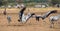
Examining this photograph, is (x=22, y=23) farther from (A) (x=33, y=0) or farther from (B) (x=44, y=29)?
(A) (x=33, y=0)

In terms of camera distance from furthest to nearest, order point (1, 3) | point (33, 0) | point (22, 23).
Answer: point (33, 0), point (1, 3), point (22, 23)

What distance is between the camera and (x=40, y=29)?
15016 millimetres

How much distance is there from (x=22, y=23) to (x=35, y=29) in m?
2.77

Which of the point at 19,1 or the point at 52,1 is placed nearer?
the point at 52,1

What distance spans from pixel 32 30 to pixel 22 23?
121 inches

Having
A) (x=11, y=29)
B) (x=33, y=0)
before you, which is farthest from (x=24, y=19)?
(x=33, y=0)

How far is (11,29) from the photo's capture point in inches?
603

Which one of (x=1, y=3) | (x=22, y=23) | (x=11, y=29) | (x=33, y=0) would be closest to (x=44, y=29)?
(x=11, y=29)

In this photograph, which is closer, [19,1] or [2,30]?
[2,30]

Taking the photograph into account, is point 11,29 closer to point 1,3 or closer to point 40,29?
point 40,29

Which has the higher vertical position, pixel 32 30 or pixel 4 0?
pixel 32 30

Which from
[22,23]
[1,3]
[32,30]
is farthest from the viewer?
[1,3]

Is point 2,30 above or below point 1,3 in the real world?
above

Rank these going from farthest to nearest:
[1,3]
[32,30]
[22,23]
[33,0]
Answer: [33,0], [1,3], [22,23], [32,30]
